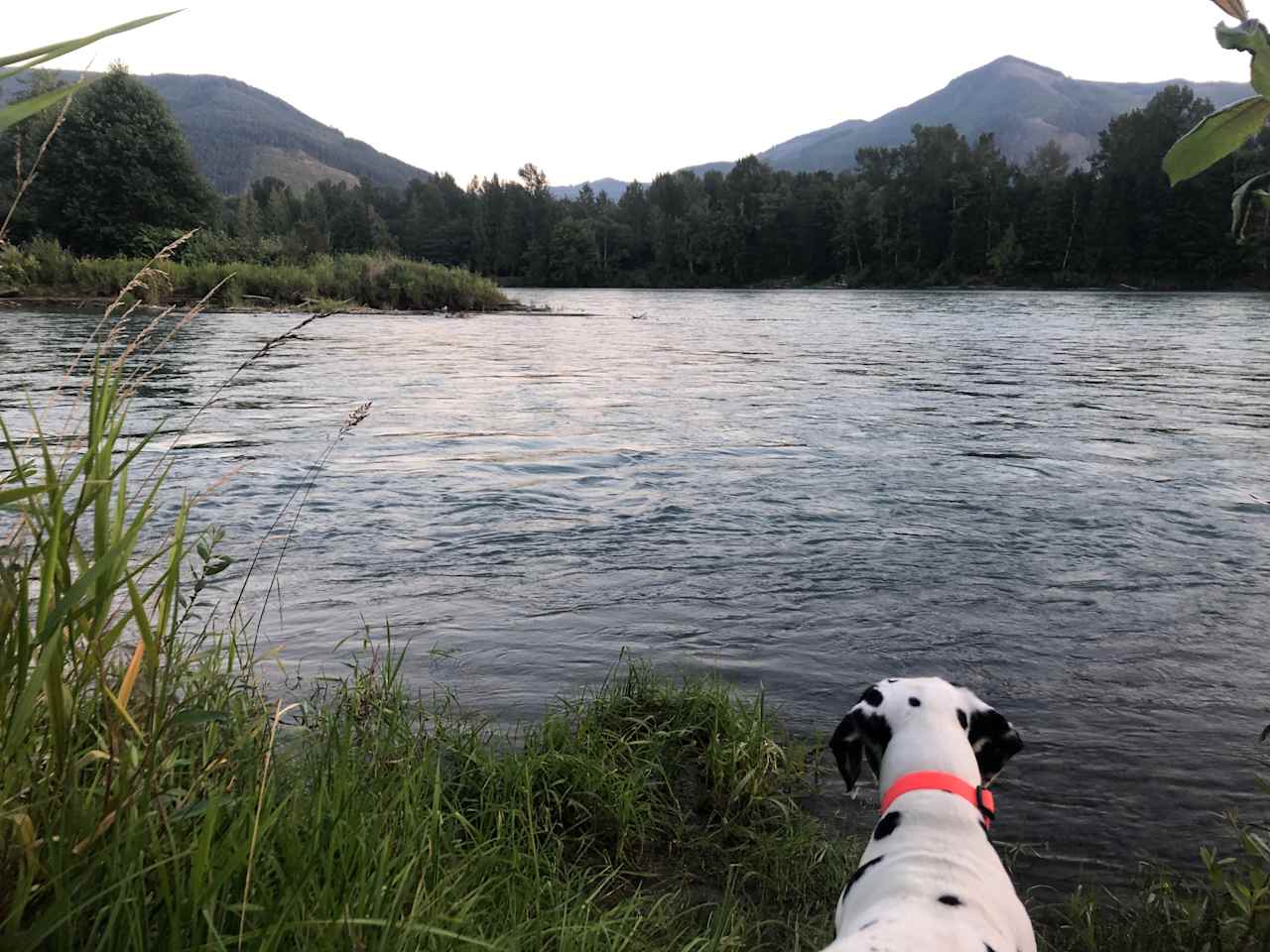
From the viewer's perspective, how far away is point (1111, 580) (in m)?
7.08

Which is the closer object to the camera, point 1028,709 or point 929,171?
point 1028,709

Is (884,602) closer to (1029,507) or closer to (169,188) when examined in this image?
(1029,507)

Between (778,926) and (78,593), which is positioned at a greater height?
(78,593)

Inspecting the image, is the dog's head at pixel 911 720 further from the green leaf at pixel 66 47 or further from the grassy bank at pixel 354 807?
the green leaf at pixel 66 47

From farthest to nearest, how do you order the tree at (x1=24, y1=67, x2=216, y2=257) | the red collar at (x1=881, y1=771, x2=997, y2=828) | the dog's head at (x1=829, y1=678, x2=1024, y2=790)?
1. the tree at (x1=24, y1=67, x2=216, y2=257)
2. the dog's head at (x1=829, y1=678, x2=1024, y2=790)
3. the red collar at (x1=881, y1=771, x2=997, y2=828)

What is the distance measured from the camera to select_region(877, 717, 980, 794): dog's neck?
3.01 m

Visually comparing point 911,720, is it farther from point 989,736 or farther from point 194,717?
point 194,717

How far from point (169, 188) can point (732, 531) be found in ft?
223

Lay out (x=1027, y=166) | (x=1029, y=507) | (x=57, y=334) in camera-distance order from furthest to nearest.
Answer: (x=1027, y=166) < (x=57, y=334) < (x=1029, y=507)

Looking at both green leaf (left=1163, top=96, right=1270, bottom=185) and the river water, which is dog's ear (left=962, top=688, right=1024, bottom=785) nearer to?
the river water

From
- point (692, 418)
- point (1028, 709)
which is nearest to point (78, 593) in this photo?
point (1028, 709)

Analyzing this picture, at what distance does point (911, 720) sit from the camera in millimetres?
3193

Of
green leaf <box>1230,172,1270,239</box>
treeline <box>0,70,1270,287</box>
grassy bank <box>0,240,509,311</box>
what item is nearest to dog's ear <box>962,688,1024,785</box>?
green leaf <box>1230,172,1270,239</box>

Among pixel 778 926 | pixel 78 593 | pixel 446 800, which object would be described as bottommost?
pixel 778 926
